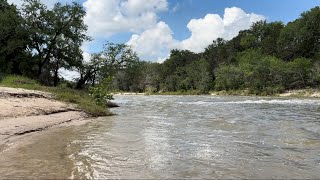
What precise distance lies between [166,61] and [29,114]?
133 metres

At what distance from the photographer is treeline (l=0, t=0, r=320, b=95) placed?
123 feet

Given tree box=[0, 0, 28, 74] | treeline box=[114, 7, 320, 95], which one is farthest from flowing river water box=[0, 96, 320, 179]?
treeline box=[114, 7, 320, 95]

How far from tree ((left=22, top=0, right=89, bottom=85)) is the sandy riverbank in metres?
16.2

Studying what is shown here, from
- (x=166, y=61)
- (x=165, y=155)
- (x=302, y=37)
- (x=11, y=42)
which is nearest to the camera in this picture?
(x=165, y=155)

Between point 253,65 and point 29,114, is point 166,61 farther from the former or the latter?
point 29,114

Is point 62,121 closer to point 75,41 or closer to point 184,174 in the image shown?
point 184,174

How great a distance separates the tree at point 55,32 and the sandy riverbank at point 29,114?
53.1 ft

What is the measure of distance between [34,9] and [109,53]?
9242 millimetres

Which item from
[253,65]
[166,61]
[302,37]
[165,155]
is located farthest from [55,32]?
[166,61]

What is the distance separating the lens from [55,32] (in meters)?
37.9

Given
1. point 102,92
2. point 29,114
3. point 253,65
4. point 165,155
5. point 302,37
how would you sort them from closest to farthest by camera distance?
point 165,155 < point 29,114 < point 102,92 < point 253,65 < point 302,37

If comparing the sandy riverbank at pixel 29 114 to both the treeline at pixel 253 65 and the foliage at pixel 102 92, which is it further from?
the treeline at pixel 253 65

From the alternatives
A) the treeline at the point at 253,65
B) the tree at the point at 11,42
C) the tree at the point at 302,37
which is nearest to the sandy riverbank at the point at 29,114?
the tree at the point at 11,42

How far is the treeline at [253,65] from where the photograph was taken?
80.5 metres
